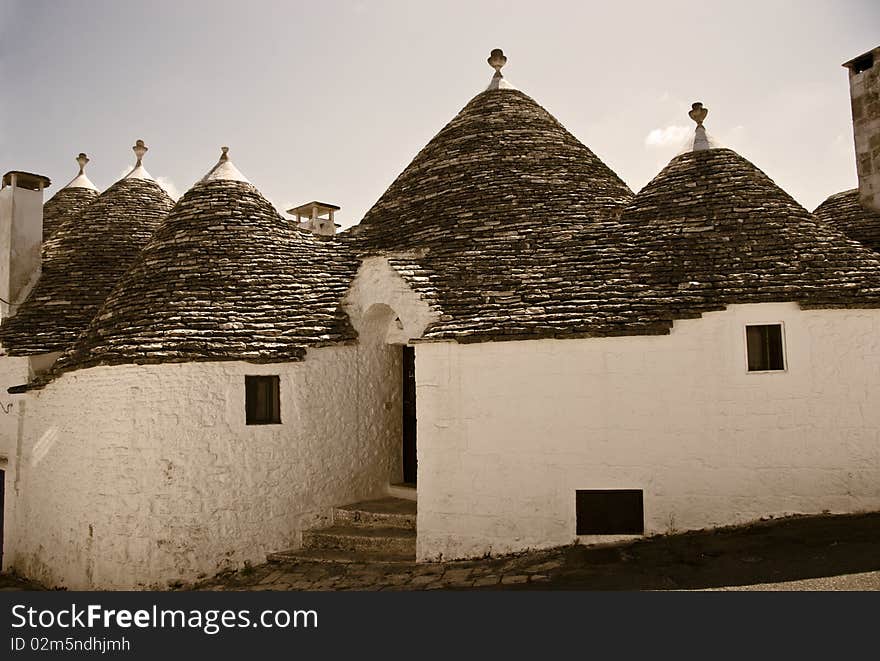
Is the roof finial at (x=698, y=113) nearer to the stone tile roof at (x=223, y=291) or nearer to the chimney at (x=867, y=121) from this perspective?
Answer: the chimney at (x=867, y=121)

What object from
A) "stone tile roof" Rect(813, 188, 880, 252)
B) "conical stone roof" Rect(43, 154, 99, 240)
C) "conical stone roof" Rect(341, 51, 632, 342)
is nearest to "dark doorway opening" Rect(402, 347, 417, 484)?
"conical stone roof" Rect(341, 51, 632, 342)

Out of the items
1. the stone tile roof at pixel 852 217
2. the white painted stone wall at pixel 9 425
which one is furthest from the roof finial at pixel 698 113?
the white painted stone wall at pixel 9 425

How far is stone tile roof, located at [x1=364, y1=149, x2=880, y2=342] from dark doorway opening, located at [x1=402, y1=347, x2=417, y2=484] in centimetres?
171

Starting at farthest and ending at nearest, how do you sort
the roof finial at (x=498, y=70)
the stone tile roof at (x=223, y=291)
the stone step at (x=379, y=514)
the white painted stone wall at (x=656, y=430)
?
the roof finial at (x=498, y=70) → the stone step at (x=379, y=514) → the stone tile roof at (x=223, y=291) → the white painted stone wall at (x=656, y=430)

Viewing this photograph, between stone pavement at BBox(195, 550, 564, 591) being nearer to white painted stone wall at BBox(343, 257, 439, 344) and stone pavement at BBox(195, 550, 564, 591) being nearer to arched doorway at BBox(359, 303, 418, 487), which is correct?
arched doorway at BBox(359, 303, 418, 487)

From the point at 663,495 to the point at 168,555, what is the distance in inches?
239

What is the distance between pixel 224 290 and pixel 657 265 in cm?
585

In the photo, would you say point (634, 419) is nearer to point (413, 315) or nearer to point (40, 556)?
point (413, 315)

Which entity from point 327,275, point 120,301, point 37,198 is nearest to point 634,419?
point 327,275

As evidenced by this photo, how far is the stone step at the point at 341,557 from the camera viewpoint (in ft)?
28.2

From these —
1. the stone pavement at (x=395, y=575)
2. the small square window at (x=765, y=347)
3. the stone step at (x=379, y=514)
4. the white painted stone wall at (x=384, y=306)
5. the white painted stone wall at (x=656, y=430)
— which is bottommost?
the stone pavement at (x=395, y=575)

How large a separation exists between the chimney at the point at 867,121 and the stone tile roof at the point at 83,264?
42.0 ft

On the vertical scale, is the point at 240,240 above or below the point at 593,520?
above

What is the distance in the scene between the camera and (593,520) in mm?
8219
